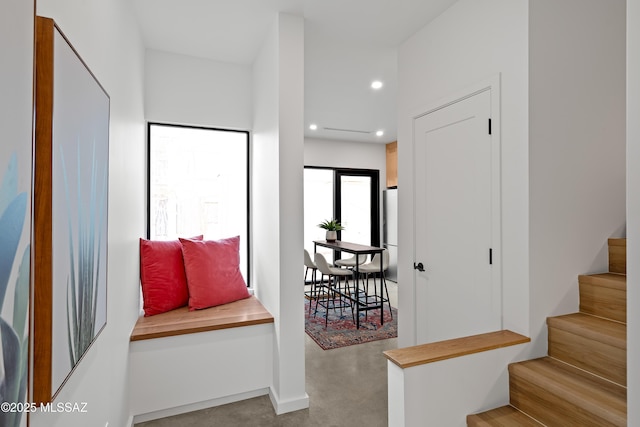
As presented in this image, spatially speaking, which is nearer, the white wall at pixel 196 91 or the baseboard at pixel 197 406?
the baseboard at pixel 197 406

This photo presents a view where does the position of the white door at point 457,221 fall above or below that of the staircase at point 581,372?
above

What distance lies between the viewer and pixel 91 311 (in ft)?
4.10

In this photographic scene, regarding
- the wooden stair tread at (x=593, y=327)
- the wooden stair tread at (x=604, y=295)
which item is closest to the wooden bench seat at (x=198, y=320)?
the wooden stair tread at (x=593, y=327)

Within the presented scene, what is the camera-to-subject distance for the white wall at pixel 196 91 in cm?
291

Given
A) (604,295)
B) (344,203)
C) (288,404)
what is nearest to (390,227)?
(344,203)

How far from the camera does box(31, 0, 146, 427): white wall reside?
1.14 meters

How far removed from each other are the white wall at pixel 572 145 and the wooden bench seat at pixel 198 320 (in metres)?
1.83

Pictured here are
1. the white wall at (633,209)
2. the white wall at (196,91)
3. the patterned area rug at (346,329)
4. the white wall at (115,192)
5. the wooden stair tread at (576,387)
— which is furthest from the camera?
the patterned area rug at (346,329)

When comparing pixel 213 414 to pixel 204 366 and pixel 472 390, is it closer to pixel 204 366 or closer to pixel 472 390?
pixel 204 366

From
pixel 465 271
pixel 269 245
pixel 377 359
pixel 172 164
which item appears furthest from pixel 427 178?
pixel 172 164

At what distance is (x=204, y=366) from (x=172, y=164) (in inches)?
70.0

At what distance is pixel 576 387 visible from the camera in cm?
151

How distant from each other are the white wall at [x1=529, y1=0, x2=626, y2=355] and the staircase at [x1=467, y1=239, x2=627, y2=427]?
0.26 feet

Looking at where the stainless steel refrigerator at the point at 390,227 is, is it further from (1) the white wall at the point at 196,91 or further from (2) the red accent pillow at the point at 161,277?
(2) the red accent pillow at the point at 161,277
